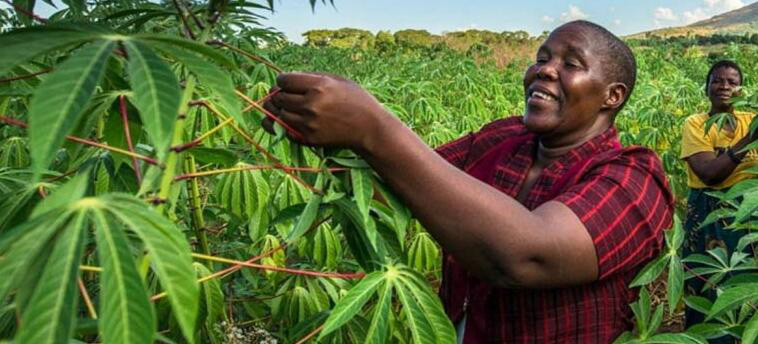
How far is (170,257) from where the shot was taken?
0.47 metres

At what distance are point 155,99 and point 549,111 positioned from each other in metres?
0.67

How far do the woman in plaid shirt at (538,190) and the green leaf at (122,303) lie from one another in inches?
12.2

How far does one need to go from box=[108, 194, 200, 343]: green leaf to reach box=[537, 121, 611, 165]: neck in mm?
690

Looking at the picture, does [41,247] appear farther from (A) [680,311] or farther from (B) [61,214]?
(A) [680,311]

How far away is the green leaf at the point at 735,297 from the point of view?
93cm

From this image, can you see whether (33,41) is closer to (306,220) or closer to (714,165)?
(306,220)

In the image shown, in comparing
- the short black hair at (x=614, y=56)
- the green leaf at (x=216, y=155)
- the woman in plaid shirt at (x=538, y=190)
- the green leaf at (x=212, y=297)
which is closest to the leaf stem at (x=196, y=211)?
the green leaf at (x=212, y=297)

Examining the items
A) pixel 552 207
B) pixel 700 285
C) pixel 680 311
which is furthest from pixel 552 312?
pixel 680 311

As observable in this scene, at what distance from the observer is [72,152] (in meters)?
0.85

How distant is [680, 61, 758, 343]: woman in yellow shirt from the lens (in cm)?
223

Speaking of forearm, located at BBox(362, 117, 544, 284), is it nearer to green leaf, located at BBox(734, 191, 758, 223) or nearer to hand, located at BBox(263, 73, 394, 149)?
hand, located at BBox(263, 73, 394, 149)

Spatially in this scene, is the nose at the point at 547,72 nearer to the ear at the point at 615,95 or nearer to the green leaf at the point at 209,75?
the ear at the point at 615,95

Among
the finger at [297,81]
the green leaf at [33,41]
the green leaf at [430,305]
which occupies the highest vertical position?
the green leaf at [33,41]

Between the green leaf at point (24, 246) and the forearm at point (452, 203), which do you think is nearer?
the green leaf at point (24, 246)
